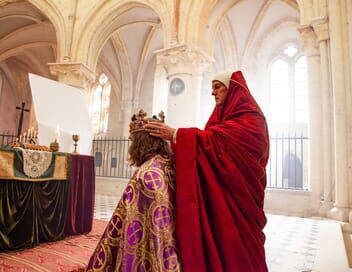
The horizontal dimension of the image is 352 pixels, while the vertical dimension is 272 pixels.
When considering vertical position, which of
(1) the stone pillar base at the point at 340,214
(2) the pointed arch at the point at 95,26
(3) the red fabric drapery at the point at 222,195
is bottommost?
(1) the stone pillar base at the point at 340,214

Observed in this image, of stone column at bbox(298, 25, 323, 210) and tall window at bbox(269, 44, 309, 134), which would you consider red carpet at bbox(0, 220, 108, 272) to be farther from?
tall window at bbox(269, 44, 309, 134)

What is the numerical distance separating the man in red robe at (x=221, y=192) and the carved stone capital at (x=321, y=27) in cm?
544

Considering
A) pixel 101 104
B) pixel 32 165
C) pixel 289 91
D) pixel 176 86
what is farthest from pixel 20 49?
pixel 32 165

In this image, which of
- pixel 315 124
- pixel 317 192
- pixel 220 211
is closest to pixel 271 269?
pixel 220 211

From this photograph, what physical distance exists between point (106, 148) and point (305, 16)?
36.5ft

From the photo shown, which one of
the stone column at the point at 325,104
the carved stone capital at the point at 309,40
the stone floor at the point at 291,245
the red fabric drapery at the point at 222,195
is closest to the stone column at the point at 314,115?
the carved stone capital at the point at 309,40

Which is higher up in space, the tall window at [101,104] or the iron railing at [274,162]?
the tall window at [101,104]

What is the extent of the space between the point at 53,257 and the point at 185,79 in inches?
224

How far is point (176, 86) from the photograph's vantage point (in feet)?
25.0

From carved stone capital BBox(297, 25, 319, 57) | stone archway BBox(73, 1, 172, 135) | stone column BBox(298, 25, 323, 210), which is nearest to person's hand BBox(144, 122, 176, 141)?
stone column BBox(298, 25, 323, 210)

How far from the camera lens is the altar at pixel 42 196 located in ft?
9.33

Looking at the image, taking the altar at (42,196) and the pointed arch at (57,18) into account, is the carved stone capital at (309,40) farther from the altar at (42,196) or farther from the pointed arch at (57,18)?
the pointed arch at (57,18)

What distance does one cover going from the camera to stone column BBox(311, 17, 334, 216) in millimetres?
5707

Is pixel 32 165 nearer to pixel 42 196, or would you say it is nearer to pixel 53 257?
pixel 42 196
